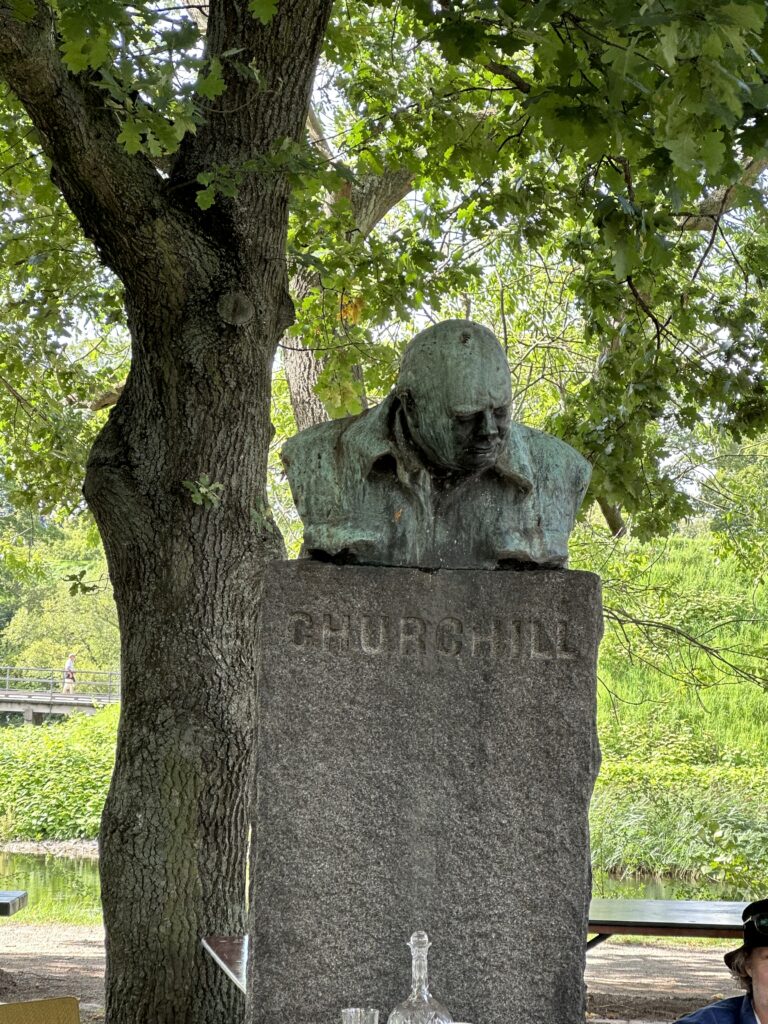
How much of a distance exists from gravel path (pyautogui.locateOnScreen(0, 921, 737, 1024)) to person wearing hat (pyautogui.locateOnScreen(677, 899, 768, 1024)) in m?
4.78

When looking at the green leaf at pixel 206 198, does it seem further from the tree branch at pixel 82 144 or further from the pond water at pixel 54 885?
the pond water at pixel 54 885

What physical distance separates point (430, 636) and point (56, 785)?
20.1m

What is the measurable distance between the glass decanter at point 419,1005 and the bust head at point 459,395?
124 centimetres

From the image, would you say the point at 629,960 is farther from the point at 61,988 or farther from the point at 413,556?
the point at 413,556

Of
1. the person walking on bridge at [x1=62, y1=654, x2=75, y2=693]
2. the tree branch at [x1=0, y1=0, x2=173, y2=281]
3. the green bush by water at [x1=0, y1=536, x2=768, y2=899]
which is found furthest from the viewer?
the person walking on bridge at [x1=62, y1=654, x2=75, y2=693]

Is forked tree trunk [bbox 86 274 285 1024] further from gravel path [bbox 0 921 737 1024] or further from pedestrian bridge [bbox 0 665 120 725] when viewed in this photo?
pedestrian bridge [bbox 0 665 120 725]

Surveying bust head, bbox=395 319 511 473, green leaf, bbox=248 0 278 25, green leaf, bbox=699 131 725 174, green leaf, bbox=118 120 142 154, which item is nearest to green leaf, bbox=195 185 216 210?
green leaf, bbox=118 120 142 154

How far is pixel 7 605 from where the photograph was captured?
40.6 m

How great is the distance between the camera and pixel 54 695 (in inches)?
1533

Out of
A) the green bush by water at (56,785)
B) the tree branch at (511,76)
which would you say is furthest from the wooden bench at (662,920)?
the green bush by water at (56,785)

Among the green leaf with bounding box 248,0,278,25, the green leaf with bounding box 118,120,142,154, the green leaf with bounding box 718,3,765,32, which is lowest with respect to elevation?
the green leaf with bounding box 718,3,765,32

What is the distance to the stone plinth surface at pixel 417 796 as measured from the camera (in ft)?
11.6

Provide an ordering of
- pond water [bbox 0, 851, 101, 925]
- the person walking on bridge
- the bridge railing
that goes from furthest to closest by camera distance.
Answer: the bridge railing < the person walking on bridge < pond water [bbox 0, 851, 101, 925]

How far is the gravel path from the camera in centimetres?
911
